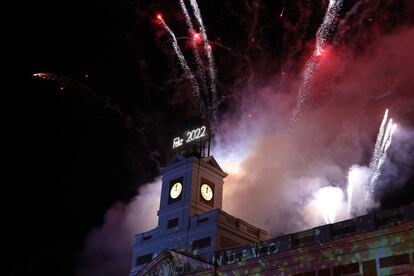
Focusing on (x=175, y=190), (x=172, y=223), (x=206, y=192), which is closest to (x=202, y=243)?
(x=172, y=223)

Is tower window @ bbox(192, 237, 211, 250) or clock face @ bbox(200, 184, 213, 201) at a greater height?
clock face @ bbox(200, 184, 213, 201)

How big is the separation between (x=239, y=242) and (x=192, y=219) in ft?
16.2

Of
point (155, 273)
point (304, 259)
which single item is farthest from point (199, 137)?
point (304, 259)

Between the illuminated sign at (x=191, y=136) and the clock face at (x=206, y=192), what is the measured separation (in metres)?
5.35

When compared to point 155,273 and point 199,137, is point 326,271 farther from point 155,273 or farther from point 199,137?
point 199,137

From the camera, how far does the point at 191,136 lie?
182 ft

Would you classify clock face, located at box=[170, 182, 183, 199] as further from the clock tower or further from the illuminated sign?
the illuminated sign

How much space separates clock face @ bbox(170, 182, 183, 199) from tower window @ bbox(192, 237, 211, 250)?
20.6ft

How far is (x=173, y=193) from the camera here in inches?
2101

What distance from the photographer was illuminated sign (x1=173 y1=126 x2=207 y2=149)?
5466 centimetres

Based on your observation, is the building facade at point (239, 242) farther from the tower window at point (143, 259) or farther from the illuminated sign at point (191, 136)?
the illuminated sign at point (191, 136)

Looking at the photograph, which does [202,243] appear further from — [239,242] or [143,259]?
[143,259]

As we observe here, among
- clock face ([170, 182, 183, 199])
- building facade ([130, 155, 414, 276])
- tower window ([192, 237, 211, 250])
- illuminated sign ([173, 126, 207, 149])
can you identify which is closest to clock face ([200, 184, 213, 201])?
building facade ([130, 155, 414, 276])

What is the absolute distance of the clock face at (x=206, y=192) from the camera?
52.4m
